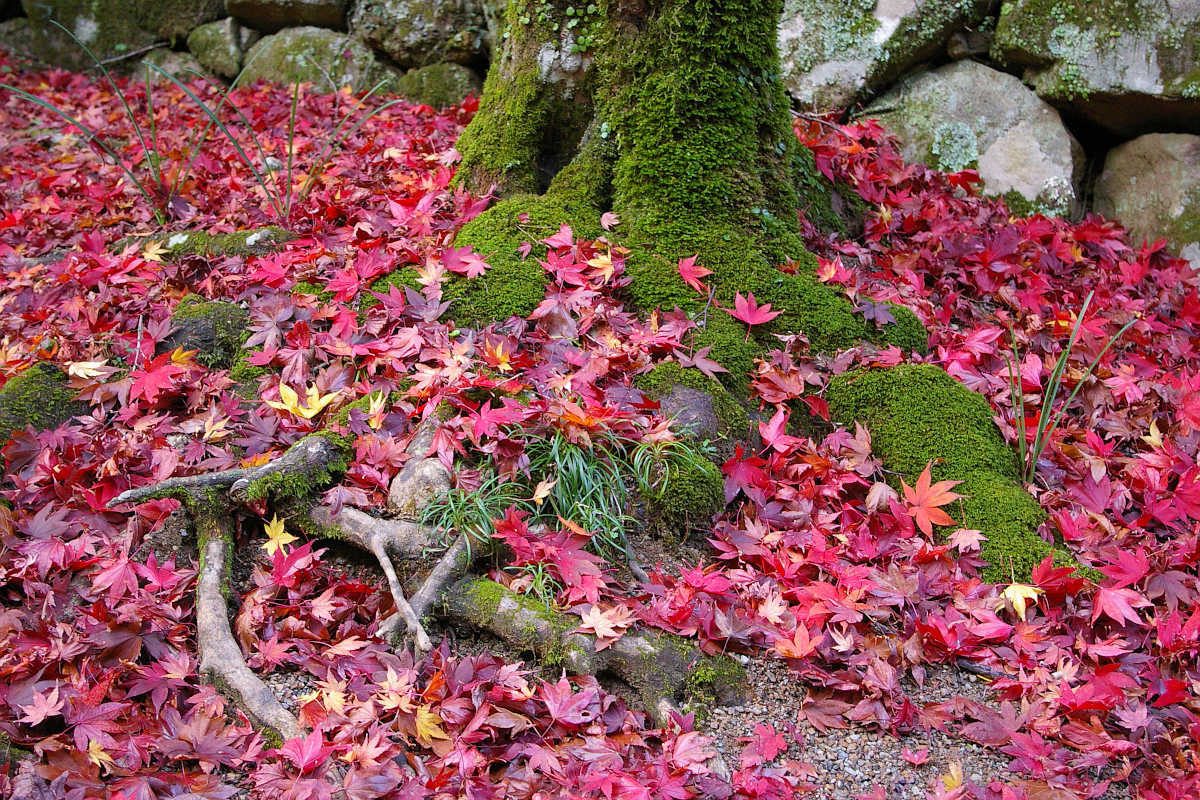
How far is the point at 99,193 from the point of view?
4.45 meters

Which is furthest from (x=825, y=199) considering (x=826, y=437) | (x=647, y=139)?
(x=826, y=437)

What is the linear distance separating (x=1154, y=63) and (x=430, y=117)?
429 cm

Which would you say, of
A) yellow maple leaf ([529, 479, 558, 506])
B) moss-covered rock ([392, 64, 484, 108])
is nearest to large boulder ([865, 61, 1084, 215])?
moss-covered rock ([392, 64, 484, 108])

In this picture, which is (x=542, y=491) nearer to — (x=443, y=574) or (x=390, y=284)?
(x=443, y=574)

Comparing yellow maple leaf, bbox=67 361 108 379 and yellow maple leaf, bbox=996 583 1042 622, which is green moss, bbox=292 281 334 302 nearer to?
yellow maple leaf, bbox=67 361 108 379

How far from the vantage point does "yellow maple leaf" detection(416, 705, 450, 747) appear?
196 centimetres

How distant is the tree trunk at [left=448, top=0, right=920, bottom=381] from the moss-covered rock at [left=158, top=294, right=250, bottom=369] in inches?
33.3

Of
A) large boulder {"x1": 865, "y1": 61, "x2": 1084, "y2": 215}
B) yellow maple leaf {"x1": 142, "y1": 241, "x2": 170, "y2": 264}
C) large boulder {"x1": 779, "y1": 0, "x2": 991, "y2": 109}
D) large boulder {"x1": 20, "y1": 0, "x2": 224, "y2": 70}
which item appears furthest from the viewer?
large boulder {"x1": 20, "y1": 0, "x2": 224, "y2": 70}

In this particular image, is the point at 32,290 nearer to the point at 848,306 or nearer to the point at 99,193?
the point at 99,193

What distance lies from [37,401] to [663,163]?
2422 millimetres

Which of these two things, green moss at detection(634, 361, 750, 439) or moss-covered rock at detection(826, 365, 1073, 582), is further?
green moss at detection(634, 361, 750, 439)

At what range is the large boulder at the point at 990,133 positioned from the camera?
4848 millimetres

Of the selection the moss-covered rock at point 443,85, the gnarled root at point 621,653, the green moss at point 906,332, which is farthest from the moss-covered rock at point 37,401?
the moss-covered rock at point 443,85

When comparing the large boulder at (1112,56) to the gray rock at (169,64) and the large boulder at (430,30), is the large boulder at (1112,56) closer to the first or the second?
the large boulder at (430,30)
